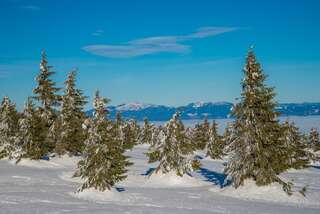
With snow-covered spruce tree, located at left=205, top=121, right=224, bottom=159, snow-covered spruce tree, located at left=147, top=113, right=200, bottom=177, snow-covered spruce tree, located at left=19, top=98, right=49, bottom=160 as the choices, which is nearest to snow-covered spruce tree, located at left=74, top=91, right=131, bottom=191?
snow-covered spruce tree, located at left=147, top=113, right=200, bottom=177

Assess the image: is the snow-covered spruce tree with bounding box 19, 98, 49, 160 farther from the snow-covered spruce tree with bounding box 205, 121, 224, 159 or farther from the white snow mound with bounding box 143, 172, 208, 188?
the snow-covered spruce tree with bounding box 205, 121, 224, 159

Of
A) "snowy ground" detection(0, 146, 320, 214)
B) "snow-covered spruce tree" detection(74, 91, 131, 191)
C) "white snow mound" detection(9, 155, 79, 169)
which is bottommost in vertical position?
"snowy ground" detection(0, 146, 320, 214)

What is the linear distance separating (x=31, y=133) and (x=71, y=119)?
616 cm

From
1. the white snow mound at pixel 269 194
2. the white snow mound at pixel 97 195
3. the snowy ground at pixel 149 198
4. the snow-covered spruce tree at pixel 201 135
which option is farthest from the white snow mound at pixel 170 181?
the snow-covered spruce tree at pixel 201 135

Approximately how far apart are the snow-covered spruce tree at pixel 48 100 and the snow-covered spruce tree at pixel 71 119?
33.7 inches

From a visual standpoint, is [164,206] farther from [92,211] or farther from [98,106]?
[98,106]

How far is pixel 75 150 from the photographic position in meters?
53.8

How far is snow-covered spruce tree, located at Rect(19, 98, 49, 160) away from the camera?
47062 mm

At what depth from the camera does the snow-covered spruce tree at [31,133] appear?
47.1 meters

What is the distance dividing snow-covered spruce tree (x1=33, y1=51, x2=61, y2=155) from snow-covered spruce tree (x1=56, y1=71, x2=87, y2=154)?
857mm

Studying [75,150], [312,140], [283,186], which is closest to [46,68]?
[75,150]

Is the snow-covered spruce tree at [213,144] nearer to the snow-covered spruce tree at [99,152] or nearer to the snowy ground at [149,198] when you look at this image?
the snowy ground at [149,198]

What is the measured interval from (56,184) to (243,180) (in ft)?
51.7

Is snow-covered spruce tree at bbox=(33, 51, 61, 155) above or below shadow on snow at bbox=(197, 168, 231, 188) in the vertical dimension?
above
